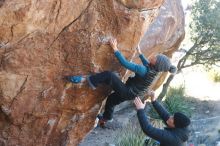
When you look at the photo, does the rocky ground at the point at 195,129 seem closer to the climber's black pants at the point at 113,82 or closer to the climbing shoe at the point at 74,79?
the climber's black pants at the point at 113,82

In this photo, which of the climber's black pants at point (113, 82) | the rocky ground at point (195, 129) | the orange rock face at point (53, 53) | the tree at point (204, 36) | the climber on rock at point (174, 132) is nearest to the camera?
the climber on rock at point (174, 132)

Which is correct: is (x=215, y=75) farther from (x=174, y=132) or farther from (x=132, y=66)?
(x=174, y=132)

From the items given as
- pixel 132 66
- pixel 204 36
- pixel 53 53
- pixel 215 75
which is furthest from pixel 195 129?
pixel 53 53

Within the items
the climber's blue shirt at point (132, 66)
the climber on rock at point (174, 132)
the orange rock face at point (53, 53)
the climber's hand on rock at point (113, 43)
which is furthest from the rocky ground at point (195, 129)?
the climber on rock at point (174, 132)

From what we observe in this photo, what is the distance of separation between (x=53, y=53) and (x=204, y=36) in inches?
408

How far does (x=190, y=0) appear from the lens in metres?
18.0

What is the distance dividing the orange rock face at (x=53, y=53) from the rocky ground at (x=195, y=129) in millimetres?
3994

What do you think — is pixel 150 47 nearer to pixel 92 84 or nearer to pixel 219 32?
pixel 92 84

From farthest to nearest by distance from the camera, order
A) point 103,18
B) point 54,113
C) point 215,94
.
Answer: point 215,94 < point 54,113 < point 103,18

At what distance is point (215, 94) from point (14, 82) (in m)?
14.1

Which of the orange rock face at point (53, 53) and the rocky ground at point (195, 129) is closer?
the orange rock face at point (53, 53)

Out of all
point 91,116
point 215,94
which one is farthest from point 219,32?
point 91,116

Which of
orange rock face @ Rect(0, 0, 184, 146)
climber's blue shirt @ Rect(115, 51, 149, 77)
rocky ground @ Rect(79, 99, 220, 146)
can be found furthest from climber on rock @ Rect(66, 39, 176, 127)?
rocky ground @ Rect(79, 99, 220, 146)

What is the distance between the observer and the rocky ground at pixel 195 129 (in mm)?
14102
